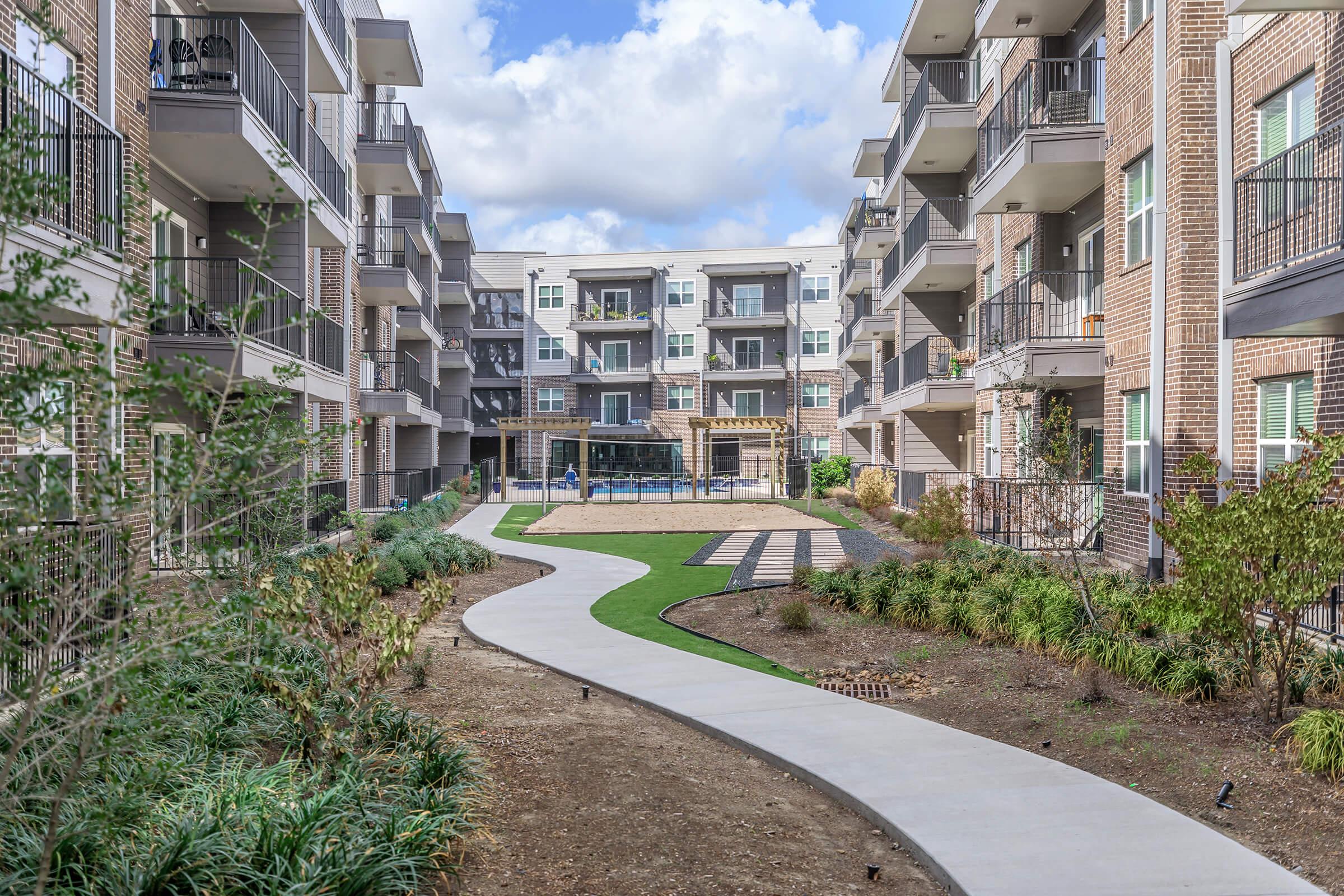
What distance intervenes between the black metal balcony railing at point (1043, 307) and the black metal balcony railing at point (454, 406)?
31749mm

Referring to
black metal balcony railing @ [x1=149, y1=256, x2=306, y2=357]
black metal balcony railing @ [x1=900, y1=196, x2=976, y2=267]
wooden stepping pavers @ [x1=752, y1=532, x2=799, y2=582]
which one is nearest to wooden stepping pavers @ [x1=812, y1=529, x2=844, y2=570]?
wooden stepping pavers @ [x1=752, y1=532, x2=799, y2=582]

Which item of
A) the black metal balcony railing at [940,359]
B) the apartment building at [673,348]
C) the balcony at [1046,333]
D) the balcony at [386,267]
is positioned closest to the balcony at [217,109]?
the balcony at [386,267]

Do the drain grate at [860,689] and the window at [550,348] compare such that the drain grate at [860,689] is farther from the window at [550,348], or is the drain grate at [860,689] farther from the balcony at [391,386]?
the window at [550,348]

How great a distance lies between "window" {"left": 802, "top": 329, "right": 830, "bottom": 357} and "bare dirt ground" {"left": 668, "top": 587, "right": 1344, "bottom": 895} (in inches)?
1791

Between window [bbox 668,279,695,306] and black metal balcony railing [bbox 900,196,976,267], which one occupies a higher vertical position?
window [bbox 668,279,695,306]

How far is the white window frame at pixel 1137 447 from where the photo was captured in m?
14.8

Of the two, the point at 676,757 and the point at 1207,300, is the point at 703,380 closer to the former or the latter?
the point at 1207,300

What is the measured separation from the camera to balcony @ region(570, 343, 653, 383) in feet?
186

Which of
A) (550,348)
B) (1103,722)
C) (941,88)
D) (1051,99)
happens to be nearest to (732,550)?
(1051,99)

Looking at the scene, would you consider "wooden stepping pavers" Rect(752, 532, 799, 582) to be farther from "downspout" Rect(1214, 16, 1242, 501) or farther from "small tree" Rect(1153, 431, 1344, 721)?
"small tree" Rect(1153, 431, 1344, 721)

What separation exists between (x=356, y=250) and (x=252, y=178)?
1245 cm

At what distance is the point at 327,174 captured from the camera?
2108 centimetres

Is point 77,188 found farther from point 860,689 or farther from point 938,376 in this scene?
point 938,376

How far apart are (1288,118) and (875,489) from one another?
17703 mm
